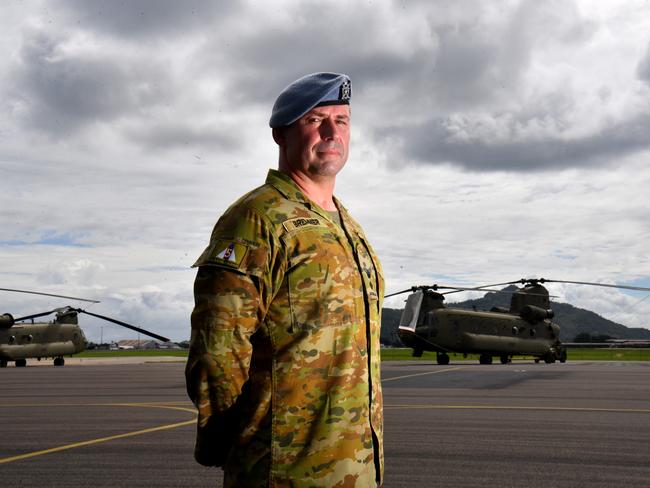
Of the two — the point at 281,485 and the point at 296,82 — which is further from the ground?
the point at 296,82

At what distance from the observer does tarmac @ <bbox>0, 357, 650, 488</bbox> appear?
748 cm

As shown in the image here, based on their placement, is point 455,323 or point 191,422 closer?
point 191,422

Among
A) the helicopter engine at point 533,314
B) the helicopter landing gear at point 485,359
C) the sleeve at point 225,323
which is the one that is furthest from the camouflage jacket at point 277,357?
the helicopter landing gear at point 485,359

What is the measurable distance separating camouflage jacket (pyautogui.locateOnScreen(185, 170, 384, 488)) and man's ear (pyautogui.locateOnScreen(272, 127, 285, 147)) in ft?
1.19

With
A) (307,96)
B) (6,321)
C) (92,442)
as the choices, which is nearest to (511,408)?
(92,442)

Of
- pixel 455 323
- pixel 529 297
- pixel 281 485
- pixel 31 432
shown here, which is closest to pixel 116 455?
pixel 31 432

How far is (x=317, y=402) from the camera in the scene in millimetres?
2719

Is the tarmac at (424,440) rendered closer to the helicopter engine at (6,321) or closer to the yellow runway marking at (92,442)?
the yellow runway marking at (92,442)

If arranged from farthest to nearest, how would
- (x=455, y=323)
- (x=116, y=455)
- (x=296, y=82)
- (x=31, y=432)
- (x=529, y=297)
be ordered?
(x=529, y=297) → (x=455, y=323) → (x=31, y=432) → (x=116, y=455) → (x=296, y=82)

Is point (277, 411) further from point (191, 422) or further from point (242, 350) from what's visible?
point (191, 422)

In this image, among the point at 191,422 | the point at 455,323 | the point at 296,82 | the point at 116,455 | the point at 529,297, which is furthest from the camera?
the point at 529,297

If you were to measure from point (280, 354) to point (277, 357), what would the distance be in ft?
0.05

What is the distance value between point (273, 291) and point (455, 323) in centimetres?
3761

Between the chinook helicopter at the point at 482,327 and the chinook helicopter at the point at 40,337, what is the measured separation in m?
18.7
